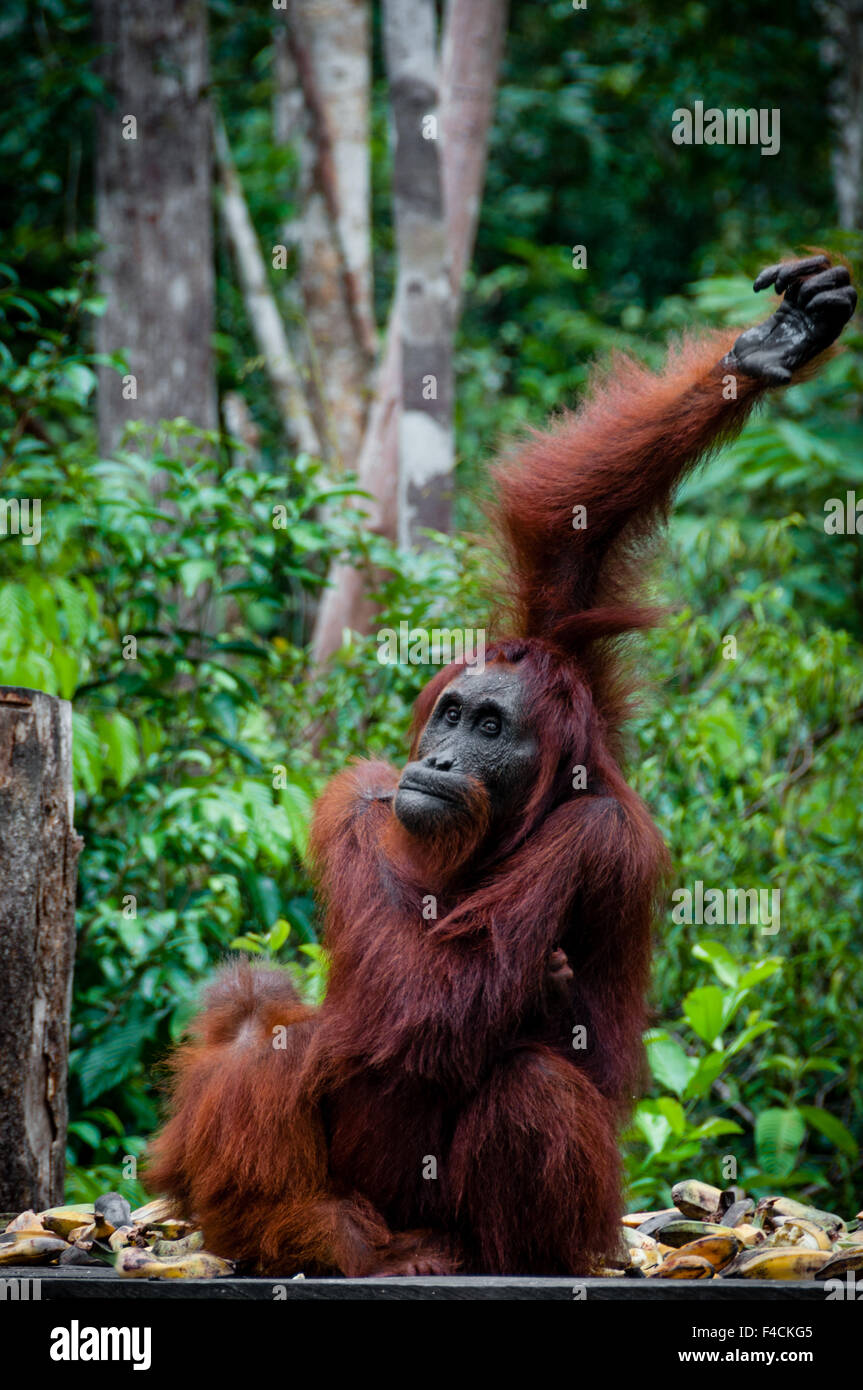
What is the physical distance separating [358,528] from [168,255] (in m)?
3.02

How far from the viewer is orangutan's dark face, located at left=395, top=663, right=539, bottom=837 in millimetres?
2875

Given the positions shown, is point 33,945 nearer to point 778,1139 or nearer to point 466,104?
point 778,1139

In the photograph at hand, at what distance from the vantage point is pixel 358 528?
16.3ft

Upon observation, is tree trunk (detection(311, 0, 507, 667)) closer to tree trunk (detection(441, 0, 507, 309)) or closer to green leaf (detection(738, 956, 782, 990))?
tree trunk (detection(441, 0, 507, 309))

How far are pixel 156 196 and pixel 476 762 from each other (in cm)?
529

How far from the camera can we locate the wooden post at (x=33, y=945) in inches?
129

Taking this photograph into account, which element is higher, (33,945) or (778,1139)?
(33,945)

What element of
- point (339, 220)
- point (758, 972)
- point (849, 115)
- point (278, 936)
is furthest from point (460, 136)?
point (278, 936)

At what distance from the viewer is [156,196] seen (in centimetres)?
725

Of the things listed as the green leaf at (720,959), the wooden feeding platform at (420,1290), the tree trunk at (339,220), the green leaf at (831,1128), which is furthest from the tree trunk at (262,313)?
the wooden feeding platform at (420,1290)

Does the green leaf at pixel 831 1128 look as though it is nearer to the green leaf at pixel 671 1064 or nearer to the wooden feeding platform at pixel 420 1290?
the green leaf at pixel 671 1064

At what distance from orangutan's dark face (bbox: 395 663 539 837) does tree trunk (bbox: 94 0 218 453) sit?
4.50m
